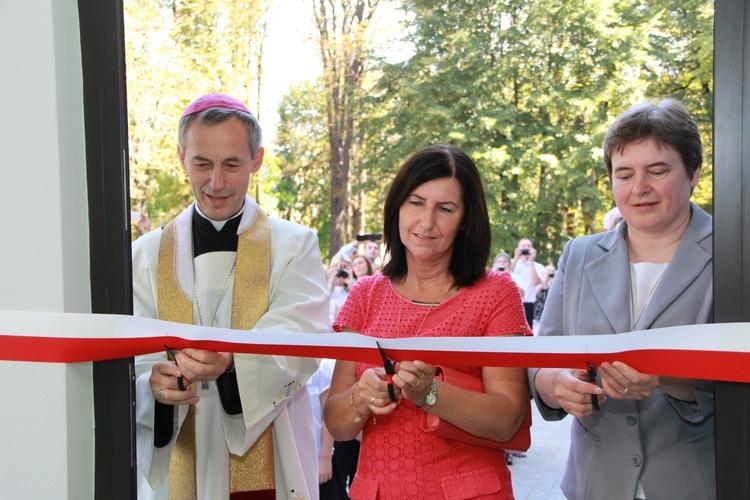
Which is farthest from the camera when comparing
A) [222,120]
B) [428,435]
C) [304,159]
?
[304,159]

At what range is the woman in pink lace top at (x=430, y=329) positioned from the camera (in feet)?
6.53

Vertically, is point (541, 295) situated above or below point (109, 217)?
below

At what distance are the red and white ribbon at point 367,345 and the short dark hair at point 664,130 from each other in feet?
2.17

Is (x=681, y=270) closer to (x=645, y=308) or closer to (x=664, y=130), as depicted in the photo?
(x=645, y=308)

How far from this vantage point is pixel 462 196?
229 cm

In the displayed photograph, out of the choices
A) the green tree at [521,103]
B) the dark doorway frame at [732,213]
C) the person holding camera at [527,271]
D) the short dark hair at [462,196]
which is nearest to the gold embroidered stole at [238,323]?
the short dark hair at [462,196]

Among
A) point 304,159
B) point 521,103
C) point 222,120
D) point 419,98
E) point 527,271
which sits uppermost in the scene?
point 419,98

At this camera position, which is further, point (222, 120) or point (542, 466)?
point (542, 466)

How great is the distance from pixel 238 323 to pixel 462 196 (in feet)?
3.05

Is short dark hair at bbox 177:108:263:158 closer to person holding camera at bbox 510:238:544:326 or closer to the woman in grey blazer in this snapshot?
the woman in grey blazer

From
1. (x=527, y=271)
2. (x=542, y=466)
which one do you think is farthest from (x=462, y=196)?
(x=527, y=271)

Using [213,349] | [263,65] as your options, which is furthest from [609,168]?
[263,65]

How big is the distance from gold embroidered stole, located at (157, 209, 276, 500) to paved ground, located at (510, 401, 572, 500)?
11.7 feet

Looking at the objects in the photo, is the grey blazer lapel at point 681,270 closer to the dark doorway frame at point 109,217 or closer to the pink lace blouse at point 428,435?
the pink lace blouse at point 428,435
